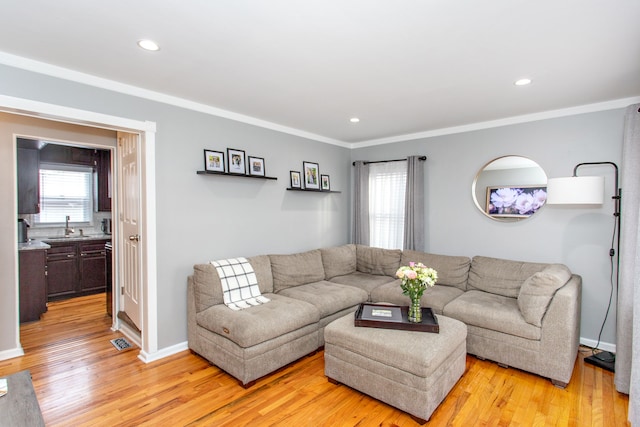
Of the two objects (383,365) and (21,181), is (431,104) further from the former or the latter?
(21,181)

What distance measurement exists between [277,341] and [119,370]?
1.40 m

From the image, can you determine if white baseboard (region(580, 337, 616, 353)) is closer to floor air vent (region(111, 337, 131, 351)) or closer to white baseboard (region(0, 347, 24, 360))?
floor air vent (region(111, 337, 131, 351))

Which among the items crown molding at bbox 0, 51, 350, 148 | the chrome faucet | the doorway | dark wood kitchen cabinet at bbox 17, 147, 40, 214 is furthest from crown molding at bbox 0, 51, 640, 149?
the chrome faucet

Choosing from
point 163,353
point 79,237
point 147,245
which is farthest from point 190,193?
point 79,237

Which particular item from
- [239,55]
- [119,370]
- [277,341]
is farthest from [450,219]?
[119,370]

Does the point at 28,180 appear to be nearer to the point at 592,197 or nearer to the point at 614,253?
the point at 592,197

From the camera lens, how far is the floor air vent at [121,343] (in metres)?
3.24

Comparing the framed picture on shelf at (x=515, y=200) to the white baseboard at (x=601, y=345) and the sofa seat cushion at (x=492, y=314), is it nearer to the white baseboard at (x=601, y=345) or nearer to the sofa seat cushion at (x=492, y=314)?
the sofa seat cushion at (x=492, y=314)

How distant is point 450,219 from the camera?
13.8ft

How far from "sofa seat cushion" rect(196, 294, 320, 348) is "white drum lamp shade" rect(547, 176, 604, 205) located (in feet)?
8.18

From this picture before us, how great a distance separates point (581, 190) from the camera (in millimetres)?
2889

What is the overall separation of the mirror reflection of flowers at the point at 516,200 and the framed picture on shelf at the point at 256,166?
2750mm

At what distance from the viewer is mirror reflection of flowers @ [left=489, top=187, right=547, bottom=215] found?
3553 mm

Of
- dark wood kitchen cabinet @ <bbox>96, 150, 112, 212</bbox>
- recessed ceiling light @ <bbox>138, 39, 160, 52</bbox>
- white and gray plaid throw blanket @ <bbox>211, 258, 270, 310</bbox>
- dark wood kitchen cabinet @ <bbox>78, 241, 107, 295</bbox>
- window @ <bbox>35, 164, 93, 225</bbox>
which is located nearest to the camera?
recessed ceiling light @ <bbox>138, 39, 160, 52</bbox>
